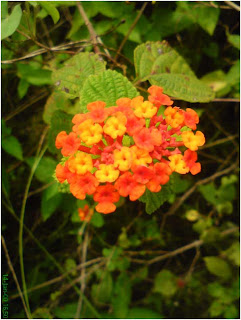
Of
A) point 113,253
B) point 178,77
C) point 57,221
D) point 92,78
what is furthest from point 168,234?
point 92,78

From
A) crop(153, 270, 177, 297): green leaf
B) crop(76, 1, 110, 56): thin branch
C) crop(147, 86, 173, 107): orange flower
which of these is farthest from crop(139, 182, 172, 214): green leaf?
crop(153, 270, 177, 297): green leaf

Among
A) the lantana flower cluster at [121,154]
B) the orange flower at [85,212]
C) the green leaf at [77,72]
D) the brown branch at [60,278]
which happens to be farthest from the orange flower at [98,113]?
the brown branch at [60,278]

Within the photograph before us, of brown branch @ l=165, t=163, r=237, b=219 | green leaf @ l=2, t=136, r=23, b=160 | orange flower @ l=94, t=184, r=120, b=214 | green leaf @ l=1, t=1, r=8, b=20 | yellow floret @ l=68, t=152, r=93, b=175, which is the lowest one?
brown branch @ l=165, t=163, r=237, b=219

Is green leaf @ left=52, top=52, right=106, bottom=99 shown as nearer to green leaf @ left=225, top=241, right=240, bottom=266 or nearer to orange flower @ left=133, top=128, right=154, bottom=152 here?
orange flower @ left=133, top=128, right=154, bottom=152

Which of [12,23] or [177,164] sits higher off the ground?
[12,23]

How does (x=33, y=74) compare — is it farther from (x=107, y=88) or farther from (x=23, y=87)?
(x=107, y=88)

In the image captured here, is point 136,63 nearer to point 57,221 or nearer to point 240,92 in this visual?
point 240,92

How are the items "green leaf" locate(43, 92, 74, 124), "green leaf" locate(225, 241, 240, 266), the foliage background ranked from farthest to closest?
"green leaf" locate(225, 241, 240, 266)
the foliage background
"green leaf" locate(43, 92, 74, 124)

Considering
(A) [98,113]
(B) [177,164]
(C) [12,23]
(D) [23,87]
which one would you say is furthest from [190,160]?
(D) [23,87]

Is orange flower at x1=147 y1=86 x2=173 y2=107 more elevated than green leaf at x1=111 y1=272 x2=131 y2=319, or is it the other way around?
orange flower at x1=147 y1=86 x2=173 y2=107
